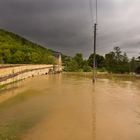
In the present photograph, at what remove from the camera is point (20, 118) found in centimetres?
984

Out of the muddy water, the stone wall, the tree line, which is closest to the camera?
the muddy water

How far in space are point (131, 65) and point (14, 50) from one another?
2187 centimetres

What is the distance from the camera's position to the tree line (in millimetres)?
55281

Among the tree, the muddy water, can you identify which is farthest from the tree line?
the muddy water

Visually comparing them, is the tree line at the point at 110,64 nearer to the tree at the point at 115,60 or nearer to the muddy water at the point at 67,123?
the tree at the point at 115,60

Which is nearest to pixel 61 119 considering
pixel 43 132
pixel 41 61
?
pixel 43 132

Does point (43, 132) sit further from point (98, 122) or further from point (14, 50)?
point (14, 50)

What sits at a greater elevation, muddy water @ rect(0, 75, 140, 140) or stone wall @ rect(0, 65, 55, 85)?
stone wall @ rect(0, 65, 55, 85)

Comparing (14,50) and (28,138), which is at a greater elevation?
(14,50)

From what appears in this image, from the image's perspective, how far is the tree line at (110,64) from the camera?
55.3 m

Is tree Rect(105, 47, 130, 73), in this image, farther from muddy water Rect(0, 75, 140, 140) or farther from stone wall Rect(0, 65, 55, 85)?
muddy water Rect(0, 75, 140, 140)

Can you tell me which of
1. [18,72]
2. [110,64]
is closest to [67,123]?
[18,72]

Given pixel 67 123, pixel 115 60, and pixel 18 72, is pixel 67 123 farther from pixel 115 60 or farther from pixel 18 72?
pixel 115 60

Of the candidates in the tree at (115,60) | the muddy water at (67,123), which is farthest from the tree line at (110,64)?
the muddy water at (67,123)
